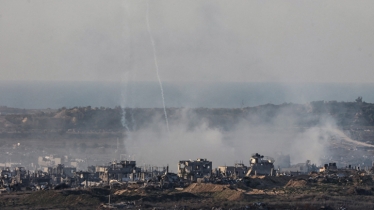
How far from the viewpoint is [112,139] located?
10606 centimetres

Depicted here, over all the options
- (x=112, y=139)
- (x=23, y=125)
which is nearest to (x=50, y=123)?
(x=23, y=125)

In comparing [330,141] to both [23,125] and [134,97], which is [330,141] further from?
[134,97]

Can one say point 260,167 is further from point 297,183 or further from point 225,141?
point 225,141

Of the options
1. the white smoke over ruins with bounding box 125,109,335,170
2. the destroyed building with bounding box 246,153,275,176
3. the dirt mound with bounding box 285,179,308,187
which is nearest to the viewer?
the dirt mound with bounding box 285,179,308,187

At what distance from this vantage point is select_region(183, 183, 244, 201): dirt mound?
5091cm

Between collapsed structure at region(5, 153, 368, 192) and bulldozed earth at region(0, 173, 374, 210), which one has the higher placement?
collapsed structure at region(5, 153, 368, 192)

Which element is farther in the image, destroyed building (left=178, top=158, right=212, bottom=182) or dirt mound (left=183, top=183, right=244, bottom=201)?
destroyed building (left=178, top=158, right=212, bottom=182)

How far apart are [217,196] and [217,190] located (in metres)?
1.45

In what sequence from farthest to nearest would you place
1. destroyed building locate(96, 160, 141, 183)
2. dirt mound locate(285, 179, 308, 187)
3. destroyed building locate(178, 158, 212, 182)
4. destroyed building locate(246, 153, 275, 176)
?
destroyed building locate(246, 153, 275, 176), destroyed building locate(178, 158, 212, 182), destroyed building locate(96, 160, 141, 183), dirt mound locate(285, 179, 308, 187)

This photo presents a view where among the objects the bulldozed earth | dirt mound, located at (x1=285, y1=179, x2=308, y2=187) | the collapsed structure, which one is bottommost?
the bulldozed earth

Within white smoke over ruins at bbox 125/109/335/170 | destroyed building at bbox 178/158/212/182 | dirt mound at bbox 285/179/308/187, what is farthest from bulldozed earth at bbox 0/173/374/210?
white smoke over ruins at bbox 125/109/335/170

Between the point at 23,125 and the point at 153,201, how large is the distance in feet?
207

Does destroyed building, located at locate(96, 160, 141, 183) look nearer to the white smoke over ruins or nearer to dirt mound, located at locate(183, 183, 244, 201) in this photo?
dirt mound, located at locate(183, 183, 244, 201)

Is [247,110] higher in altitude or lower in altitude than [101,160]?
higher
